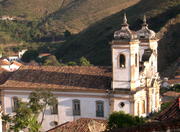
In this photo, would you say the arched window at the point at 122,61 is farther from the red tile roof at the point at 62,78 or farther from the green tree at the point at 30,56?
the green tree at the point at 30,56

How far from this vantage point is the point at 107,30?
88.8 metres

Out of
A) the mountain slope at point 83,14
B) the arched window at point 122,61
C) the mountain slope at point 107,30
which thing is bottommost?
the arched window at point 122,61

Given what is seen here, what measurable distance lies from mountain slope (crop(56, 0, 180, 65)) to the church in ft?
133

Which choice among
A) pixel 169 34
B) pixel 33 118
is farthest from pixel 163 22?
pixel 33 118

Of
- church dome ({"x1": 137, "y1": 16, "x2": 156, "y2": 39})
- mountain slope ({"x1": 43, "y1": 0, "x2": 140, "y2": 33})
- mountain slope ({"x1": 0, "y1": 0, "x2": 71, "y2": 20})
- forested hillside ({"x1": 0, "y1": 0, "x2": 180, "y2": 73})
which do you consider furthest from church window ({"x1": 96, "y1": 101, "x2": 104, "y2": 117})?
mountain slope ({"x1": 0, "y1": 0, "x2": 71, "y2": 20})

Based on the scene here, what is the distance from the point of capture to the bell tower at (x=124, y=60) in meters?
29.0

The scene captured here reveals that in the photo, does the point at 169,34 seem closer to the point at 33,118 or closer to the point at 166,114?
the point at 33,118

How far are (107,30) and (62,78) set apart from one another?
192 ft

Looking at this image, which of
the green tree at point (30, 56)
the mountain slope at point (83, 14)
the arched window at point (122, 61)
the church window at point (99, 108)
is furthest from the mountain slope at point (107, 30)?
the arched window at point (122, 61)

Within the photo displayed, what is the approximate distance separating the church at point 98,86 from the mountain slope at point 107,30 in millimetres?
40390

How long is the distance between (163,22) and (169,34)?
18.7 feet

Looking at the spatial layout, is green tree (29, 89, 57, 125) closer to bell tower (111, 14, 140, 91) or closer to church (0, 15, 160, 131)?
church (0, 15, 160, 131)

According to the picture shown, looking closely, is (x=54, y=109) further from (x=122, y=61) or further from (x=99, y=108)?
(x=122, y=61)

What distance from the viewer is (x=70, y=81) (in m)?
30.9
